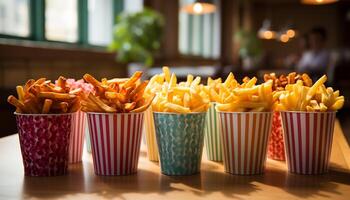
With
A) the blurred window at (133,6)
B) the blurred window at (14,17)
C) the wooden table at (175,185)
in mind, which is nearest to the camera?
the wooden table at (175,185)

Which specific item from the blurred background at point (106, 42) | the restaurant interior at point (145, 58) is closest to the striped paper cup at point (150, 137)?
the restaurant interior at point (145, 58)

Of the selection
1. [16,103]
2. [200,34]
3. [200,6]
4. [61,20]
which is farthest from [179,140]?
[200,34]

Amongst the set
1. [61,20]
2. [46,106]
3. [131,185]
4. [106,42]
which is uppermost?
[61,20]

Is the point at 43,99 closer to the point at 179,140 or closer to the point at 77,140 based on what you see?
the point at 77,140

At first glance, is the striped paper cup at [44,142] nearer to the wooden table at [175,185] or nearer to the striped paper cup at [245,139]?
the wooden table at [175,185]

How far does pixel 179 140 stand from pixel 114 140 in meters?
0.13

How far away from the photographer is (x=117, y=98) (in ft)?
2.88

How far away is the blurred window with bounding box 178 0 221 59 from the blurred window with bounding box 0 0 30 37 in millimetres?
4884

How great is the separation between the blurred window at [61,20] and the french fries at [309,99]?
3.39 meters

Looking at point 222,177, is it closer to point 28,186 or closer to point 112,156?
point 112,156

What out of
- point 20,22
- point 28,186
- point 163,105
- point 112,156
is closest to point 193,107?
point 163,105

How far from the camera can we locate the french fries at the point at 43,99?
34.9 inches

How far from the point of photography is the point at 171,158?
897 mm

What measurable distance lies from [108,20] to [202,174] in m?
4.74
